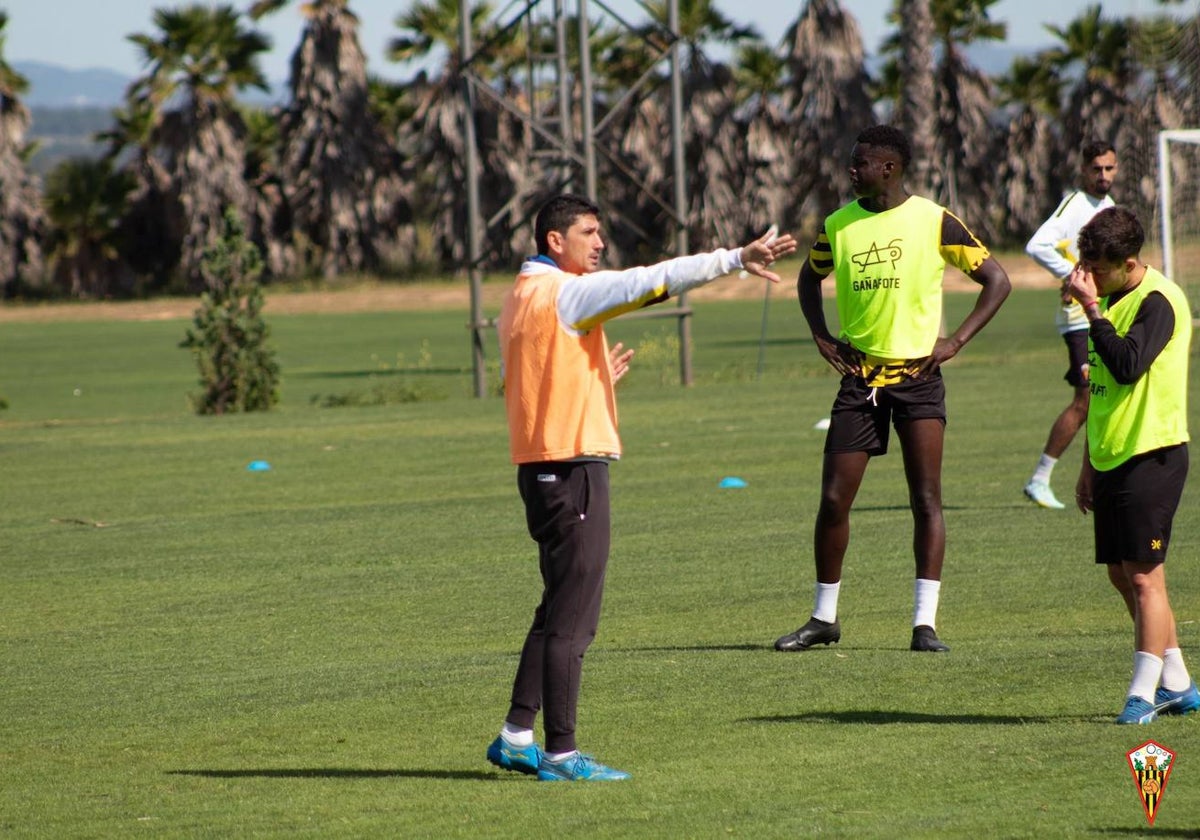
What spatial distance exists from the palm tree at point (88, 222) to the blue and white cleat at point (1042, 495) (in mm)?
60087

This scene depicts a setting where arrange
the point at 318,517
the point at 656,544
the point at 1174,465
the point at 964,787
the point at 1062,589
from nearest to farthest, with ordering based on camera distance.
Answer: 1. the point at 964,787
2. the point at 1174,465
3. the point at 1062,589
4. the point at 656,544
5. the point at 318,517

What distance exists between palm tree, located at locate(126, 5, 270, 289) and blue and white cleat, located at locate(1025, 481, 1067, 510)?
55.8 m

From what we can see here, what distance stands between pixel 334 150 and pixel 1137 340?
6367 centimetres

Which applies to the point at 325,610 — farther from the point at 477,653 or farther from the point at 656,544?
the point at 656,544

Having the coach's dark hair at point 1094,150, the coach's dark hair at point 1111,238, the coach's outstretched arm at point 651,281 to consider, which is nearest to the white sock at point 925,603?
the coach's dark hair at point 1111,238

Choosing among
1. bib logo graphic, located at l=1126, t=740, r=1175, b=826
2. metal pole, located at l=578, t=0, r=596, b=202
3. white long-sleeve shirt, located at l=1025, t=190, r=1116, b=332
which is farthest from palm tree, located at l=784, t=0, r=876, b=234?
bib logo graphic, located at l=1126, t=740, r=1175, b=826

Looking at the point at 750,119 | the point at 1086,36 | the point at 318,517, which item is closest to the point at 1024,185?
the point at 1086,36

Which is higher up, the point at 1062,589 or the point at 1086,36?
the point at 1086,36

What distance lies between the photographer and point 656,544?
39.1ft

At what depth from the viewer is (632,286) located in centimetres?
561

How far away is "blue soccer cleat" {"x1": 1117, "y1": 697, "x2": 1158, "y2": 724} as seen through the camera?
6.35m

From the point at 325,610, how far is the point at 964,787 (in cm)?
508

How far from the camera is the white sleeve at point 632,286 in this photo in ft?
18.2

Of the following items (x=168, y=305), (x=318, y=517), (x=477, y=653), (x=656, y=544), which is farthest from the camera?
(x=168, y=305)
